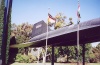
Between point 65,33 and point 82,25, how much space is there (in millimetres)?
2189

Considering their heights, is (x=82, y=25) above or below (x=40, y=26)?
below

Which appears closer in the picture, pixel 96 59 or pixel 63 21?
pixel 96 59

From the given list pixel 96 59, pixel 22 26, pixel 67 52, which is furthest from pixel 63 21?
pixel 22 26

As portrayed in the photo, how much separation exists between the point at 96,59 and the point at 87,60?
3.04m

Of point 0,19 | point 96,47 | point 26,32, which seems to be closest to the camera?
point 0,19

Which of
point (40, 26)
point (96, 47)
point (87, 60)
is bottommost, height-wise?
point (87, 60)

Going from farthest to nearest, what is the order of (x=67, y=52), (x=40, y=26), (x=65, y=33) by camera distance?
(x=67, y=52)
(x=40, y=26)
(x=65, y=33)

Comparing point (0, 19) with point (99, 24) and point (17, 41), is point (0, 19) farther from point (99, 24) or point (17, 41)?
point (99, 24)

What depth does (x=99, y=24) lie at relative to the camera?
1334 centimetres

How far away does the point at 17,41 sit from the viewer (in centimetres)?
4319

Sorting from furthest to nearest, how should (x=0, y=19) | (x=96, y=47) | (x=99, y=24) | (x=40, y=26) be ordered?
1. (x=96, y=47)
2. (x=40, y=26)
3. (x=0, y=19)
4. (x=99, y=24)

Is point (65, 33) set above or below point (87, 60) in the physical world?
above

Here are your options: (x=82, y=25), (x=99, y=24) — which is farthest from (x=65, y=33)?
(x=99, y=24)

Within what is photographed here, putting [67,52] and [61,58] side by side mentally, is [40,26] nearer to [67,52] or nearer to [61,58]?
[67,52]
